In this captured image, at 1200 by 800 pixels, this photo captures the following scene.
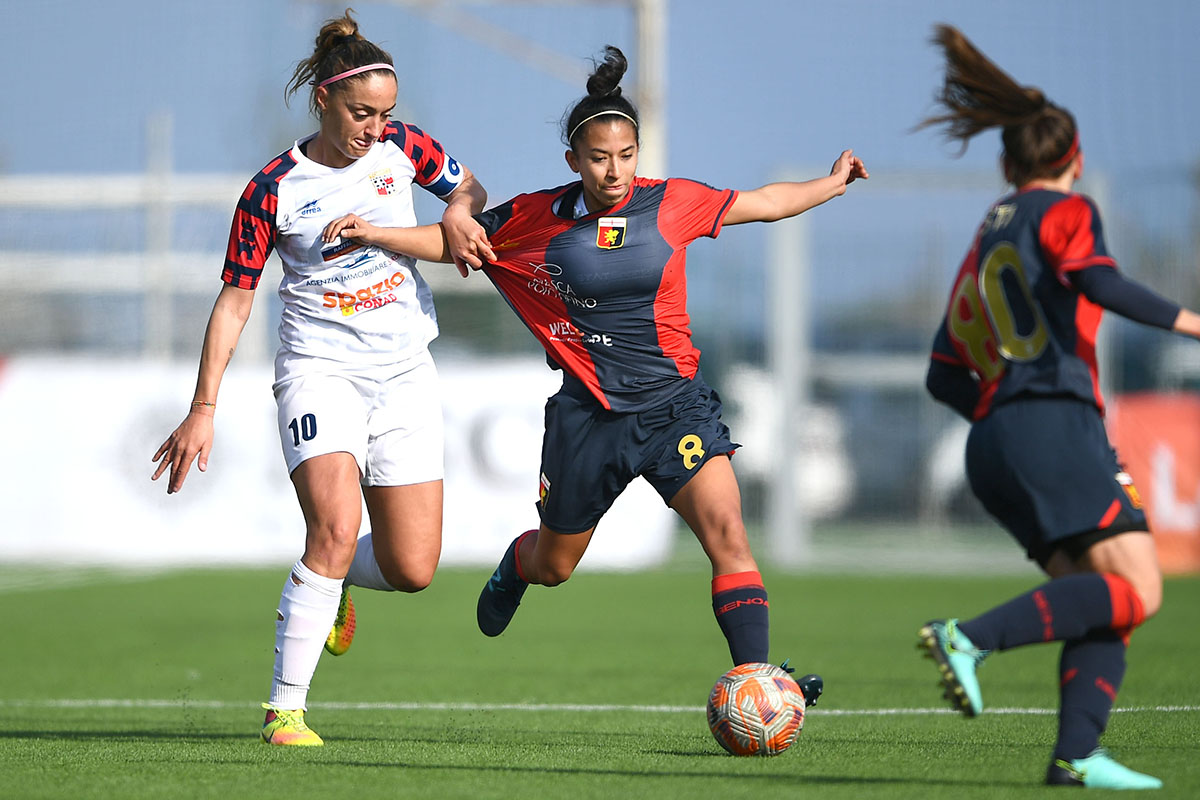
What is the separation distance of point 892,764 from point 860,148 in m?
15.0

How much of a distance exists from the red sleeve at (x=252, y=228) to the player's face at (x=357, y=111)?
251 millimetres

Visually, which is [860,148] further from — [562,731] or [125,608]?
[562,731]

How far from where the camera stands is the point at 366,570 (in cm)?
598

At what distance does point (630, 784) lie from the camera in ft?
14.0

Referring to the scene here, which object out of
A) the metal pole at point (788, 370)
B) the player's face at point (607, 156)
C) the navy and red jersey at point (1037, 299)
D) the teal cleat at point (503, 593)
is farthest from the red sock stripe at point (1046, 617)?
the metal pole at point (788, 370)

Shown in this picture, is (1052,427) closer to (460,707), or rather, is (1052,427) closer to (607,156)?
(607,156)

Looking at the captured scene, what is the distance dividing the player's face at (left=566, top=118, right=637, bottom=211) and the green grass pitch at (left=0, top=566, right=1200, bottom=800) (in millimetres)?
1910

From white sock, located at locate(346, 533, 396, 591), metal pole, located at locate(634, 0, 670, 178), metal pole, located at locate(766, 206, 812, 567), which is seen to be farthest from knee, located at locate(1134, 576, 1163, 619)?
metal pole, located at locate(634, 0, 670, 178)

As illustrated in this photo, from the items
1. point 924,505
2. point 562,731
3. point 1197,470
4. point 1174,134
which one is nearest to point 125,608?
point 562,731

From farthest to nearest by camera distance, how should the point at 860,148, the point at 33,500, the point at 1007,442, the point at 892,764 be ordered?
the point at 860,148 → the point at 33,500 → the point at 892,764 → the point at 1007,442

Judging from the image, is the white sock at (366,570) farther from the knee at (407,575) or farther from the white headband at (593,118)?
the white headband at (593,118)

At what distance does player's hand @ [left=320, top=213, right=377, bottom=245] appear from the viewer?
5.27 metres

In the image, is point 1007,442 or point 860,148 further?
point 860,148

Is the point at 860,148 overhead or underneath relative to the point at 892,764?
overhead
